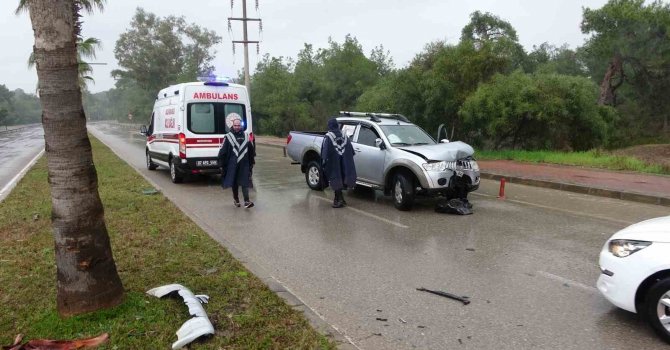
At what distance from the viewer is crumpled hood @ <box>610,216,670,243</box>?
4.05 metres

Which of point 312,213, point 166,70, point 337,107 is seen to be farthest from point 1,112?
point 312,213

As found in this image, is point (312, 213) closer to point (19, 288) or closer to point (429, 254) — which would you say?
point (429, 254)

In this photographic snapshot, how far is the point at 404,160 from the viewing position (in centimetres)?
932

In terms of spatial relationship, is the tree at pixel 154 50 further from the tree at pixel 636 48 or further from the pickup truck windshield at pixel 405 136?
the pickup truck windshield at pixel 405 136

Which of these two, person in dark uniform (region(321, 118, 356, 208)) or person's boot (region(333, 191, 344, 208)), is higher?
person in dark uniform (region(321, 118, 356, 208))

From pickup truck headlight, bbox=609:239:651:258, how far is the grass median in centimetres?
258

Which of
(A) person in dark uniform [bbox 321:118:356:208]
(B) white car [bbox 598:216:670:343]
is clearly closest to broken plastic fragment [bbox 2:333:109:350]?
(B) white car [bbox 598:216:670:343]

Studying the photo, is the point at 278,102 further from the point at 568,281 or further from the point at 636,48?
the point at 568,281

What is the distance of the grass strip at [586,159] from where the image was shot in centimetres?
1447

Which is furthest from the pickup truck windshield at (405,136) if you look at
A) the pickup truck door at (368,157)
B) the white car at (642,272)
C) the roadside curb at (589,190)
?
the white car at (642,272)

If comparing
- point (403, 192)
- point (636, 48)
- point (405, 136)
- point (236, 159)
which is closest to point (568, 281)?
point (403, 192)

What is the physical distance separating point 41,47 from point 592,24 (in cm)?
3749

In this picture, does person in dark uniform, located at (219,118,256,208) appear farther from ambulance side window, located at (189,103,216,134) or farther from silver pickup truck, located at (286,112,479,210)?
ambulance side window, located at (189,103,216,134)

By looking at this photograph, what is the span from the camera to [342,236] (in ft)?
24.6
